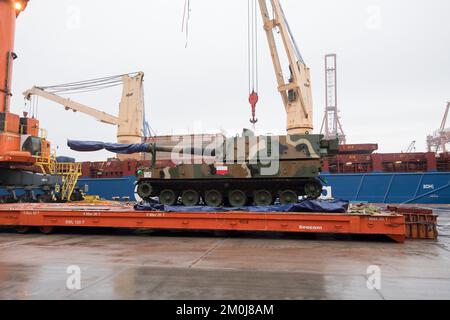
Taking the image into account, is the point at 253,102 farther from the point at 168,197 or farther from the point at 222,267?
the point at 222,267

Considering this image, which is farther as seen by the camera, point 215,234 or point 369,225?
point 215,234

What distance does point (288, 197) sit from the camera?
1115 cm

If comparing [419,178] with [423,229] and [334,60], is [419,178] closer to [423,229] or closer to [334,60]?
[423,229]

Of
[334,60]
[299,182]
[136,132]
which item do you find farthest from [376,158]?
[334,60]

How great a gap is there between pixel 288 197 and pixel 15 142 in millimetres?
12943

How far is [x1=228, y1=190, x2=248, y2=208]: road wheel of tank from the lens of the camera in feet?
37.5

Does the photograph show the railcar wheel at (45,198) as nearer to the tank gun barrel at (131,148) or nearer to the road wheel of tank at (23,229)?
the tank gun barrel at (131,148)

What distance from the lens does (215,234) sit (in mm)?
9688

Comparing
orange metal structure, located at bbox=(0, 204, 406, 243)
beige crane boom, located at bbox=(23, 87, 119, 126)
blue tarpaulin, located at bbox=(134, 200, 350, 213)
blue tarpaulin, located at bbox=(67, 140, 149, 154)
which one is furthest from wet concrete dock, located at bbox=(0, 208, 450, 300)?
beige crane boom, located at bbox=(23, 87, 119, 126)

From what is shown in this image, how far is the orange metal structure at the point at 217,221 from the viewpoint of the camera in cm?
799

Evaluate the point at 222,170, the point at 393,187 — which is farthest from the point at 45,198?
the point at 393,187

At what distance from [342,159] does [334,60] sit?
59977 millimetres

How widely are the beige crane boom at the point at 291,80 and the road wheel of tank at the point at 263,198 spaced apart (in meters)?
13.4
